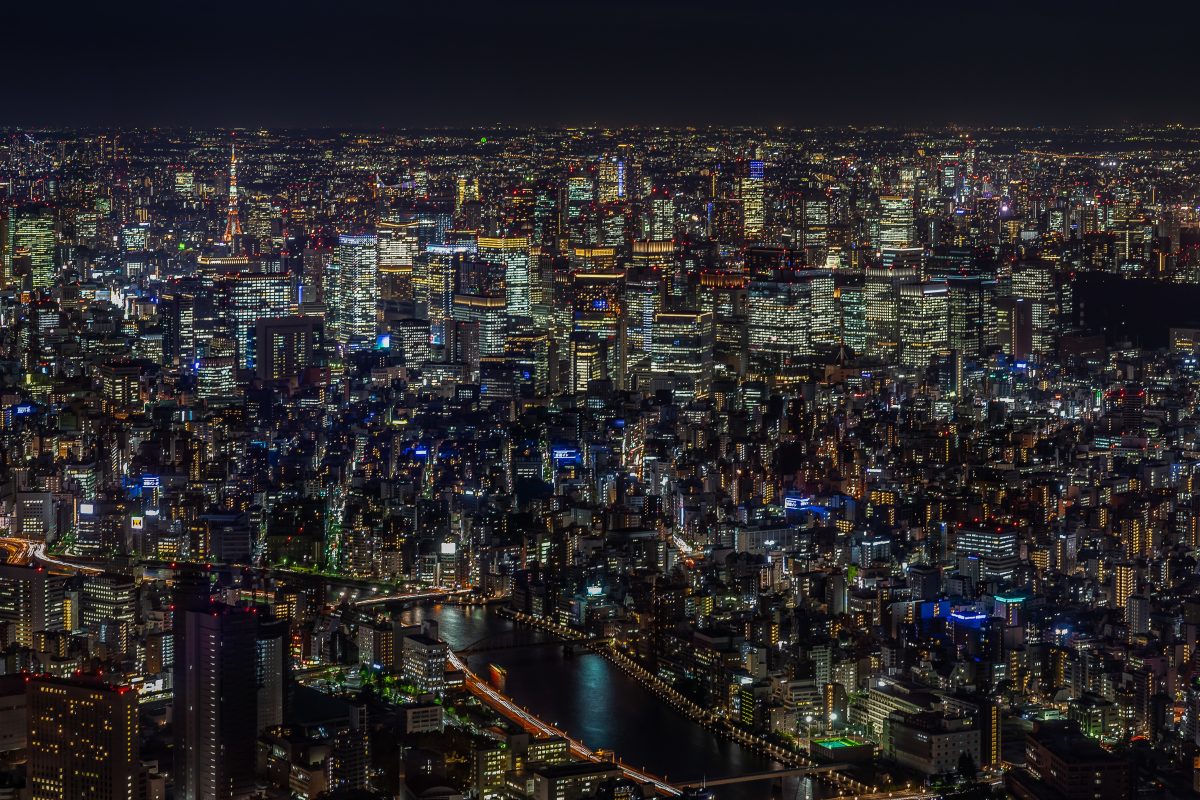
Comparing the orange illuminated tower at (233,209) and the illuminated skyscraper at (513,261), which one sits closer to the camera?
the orange illuminated tower at (233,209)

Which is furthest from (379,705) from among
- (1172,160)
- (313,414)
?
(1172,160)

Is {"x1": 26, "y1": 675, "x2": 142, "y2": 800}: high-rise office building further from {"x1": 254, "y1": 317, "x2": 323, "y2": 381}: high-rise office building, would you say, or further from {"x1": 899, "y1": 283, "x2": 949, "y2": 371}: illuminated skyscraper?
{"x1": 899, "y1": 283, "x2": 949, "y2": 371}: illuminated skyscraper

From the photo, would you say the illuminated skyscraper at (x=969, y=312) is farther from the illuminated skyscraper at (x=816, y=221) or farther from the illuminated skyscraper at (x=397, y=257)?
the illuminated skyscraper at (x=397, y=257)

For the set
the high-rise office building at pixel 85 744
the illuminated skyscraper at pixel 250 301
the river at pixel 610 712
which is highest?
the illuminated skyscraper at pixel 250 301

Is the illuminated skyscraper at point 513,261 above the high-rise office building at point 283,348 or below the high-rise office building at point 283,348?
above

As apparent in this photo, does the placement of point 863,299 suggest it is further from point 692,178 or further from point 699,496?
point 699,496

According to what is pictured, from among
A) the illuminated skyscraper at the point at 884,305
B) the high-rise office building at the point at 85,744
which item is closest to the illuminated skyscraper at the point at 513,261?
the illuminated skyscraper at the point at 884,305

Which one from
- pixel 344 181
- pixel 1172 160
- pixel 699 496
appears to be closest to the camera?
pixel 699 496
